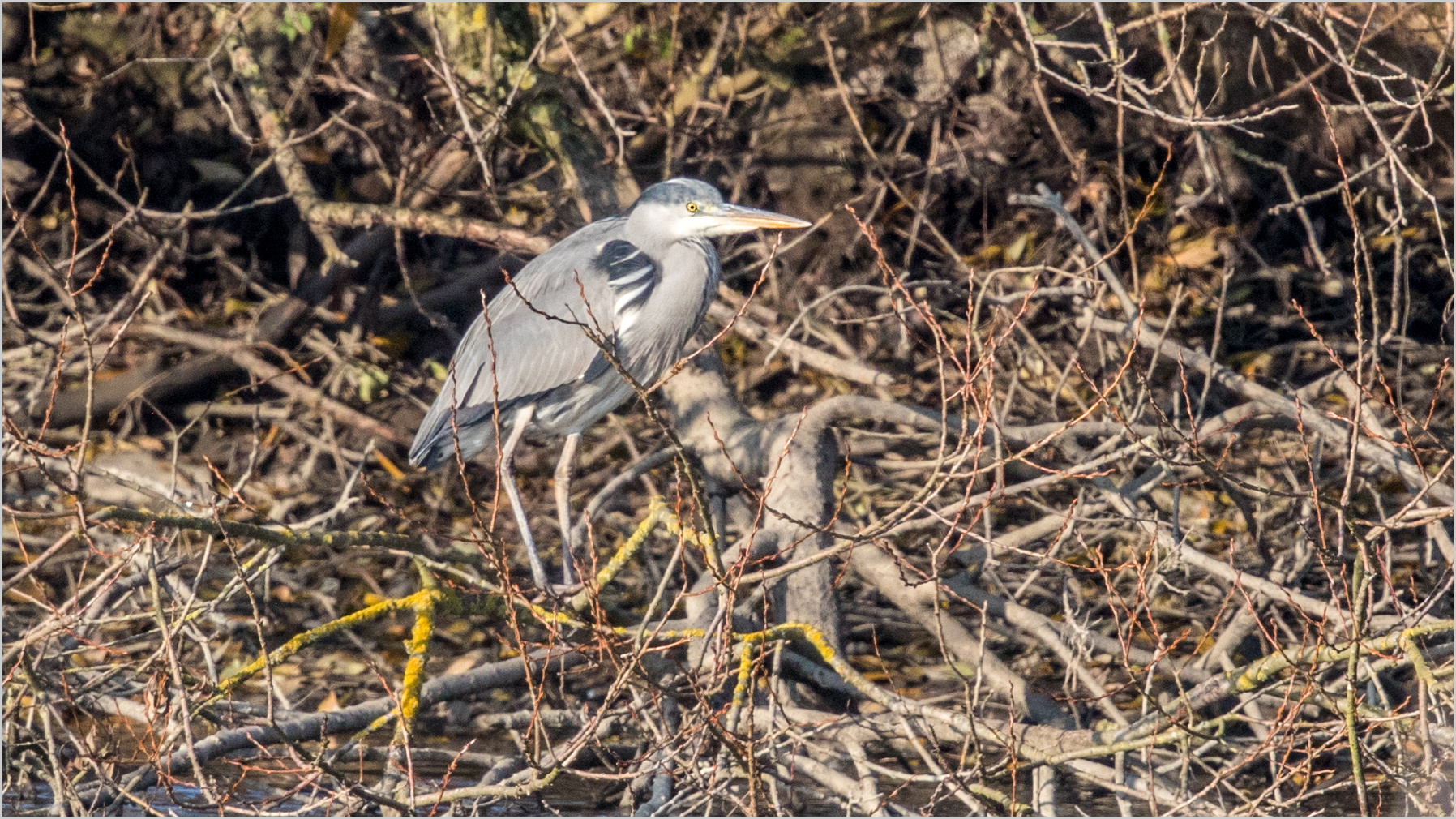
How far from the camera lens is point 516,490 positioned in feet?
13.9

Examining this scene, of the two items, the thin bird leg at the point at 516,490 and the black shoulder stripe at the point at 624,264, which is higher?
the black shoulder stripe at the point at 624,264

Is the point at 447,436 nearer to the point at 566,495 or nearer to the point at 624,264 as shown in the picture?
the point at 566,495

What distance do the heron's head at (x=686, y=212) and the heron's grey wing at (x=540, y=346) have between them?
152mm

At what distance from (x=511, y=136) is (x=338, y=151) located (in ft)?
4.90

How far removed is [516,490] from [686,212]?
0.95 metres

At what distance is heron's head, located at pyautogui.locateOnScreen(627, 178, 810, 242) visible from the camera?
14.1 ft

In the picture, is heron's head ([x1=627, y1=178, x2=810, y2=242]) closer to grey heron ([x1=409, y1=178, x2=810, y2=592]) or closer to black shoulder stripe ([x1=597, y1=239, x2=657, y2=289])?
grey heron ([x1=409, y1=178, x2=810, y2=592])

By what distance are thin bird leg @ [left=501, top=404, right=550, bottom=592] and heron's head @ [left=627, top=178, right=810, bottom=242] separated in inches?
25.6

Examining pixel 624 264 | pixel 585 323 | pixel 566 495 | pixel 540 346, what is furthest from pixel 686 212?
pixel 566 495

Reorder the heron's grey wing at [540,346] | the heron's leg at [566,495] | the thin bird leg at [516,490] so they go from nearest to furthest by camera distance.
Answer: the thin bird leg at [516,490] → the heron's leg at [566,495] → the heron's grey wing at [540,346]

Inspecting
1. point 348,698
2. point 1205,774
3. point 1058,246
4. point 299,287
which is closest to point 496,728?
point 348,698

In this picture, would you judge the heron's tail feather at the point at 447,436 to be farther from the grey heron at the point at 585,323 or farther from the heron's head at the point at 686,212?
the heron's head at the point at 686,212

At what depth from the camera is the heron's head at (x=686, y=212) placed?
4309mm

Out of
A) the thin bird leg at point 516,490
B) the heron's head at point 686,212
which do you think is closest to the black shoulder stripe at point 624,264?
the heron's head at point 686,212
